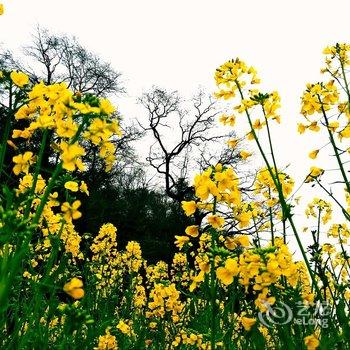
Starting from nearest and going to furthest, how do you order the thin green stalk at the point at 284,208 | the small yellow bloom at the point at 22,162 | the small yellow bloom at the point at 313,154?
the small yellow bloom at the point at 22,162 → the thin green stalk at the point at 284,208 → the small yellow bloom at the point at 313,154

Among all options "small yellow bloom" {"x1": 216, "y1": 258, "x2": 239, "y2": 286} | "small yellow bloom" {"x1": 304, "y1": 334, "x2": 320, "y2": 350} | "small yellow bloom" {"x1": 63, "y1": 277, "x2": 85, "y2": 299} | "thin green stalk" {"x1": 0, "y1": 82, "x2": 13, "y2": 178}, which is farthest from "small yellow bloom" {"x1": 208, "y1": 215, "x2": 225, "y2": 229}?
"thin green stalk" {"x1": 0, "y1": 82, "x2": 13, "y2": 178}

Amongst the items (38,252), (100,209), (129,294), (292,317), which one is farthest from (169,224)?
(292,317)

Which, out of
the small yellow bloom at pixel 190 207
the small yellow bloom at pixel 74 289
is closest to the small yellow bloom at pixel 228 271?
the small yellow bloom at pixel 190 207

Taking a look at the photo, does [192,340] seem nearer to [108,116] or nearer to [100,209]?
[108,116]

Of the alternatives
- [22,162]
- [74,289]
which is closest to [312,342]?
[74,289]

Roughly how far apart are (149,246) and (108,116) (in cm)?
1769

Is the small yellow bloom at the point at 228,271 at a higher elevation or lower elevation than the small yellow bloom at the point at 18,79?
lower

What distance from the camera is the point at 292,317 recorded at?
2104mm

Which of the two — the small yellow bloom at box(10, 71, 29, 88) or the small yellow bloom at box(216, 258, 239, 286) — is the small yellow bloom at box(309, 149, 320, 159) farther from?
the small yellow bloom at box(10, 71, 29, 88)

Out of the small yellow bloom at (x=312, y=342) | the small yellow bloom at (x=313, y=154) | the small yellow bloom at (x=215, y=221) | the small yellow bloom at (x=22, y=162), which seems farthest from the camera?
the small yellow bloom at (x=313, y=154)

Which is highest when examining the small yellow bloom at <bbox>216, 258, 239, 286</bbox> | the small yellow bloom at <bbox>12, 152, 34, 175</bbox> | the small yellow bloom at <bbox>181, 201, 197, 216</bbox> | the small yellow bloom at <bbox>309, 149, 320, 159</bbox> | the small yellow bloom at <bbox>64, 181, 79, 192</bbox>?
the small yellow bloom at <bbox>309, 149, 320, 159</bbox>

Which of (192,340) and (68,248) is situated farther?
(68,248)

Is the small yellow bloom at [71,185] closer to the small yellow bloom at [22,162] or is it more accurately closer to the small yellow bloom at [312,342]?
the small yellow bloom at [22,162]

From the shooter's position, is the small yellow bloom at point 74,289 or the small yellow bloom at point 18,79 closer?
the small yellow bloom at point 74,289
